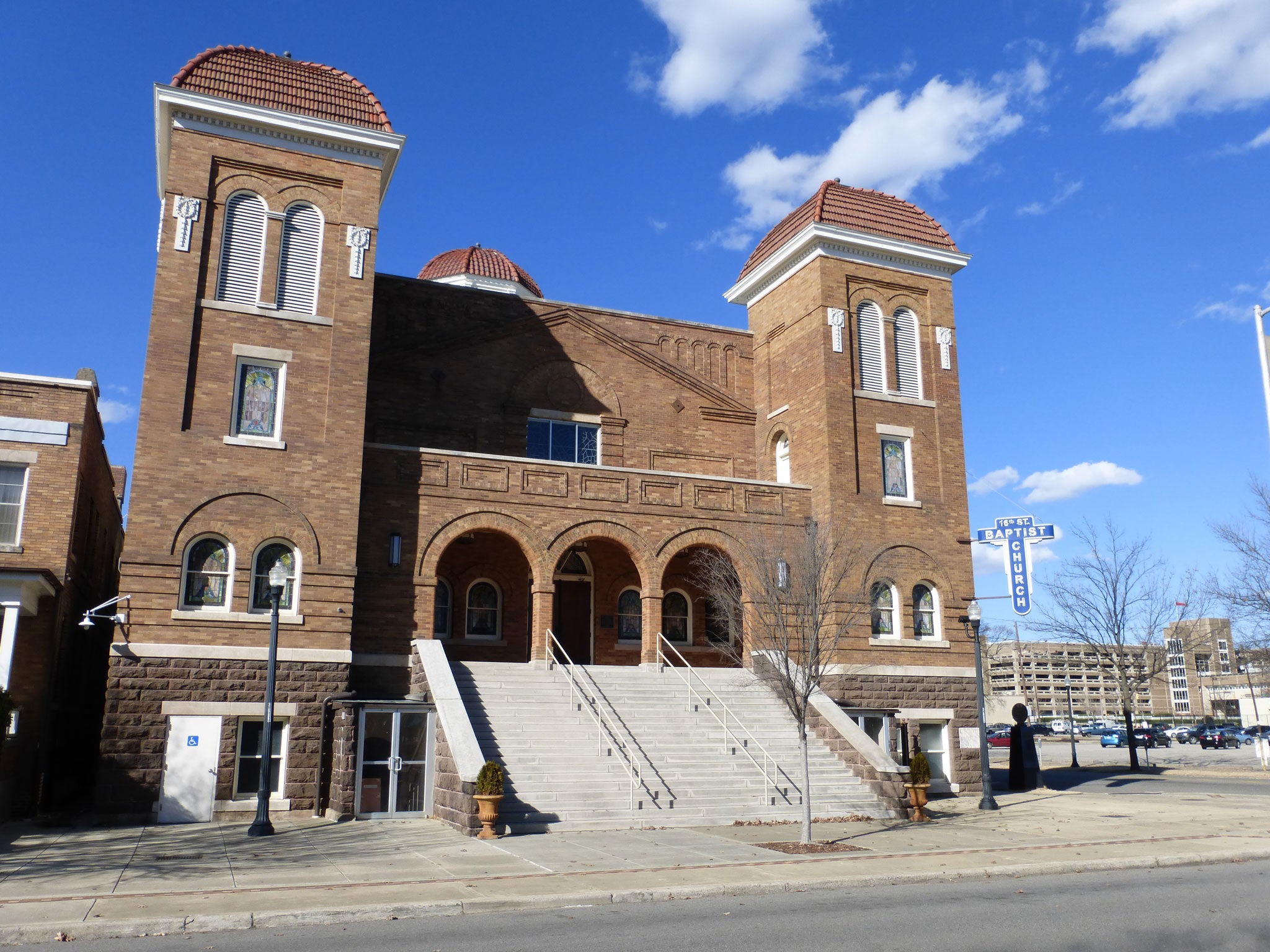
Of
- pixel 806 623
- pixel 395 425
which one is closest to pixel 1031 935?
pixel 806 623

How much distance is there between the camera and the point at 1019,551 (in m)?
24.8

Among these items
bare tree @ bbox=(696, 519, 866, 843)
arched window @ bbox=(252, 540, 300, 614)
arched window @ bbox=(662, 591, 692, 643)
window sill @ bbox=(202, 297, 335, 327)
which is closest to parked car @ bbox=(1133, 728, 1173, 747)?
arched window @ bbox=(662, 591, 692, 643)

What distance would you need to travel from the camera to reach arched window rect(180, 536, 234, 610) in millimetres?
19812

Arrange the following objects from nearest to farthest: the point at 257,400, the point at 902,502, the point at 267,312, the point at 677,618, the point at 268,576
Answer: the point at 268,576 < the point at 257,400 < the point at 267,312 < the point at 902,502 < the point at 677,618

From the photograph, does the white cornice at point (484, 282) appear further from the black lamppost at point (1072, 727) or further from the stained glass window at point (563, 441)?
the black lamppost at point (1072, 727)

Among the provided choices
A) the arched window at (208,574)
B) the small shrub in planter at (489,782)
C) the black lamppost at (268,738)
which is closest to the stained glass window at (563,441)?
the arched window at (208,574)

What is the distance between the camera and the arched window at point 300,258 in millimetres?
21938

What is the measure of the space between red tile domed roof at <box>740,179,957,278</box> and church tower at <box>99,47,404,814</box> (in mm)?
10949

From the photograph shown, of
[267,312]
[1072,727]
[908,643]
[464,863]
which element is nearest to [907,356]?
[908,643]

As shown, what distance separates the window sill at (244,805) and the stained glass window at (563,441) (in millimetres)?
10738

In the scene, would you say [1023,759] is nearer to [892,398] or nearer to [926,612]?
[926,612]

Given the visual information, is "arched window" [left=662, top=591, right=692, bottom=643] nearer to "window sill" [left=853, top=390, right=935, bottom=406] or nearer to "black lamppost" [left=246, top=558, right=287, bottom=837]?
"window sill" [left=853, top=390, right=935, bottom=406]

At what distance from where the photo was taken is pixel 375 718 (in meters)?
19.0

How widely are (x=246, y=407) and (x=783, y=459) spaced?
1379cm
